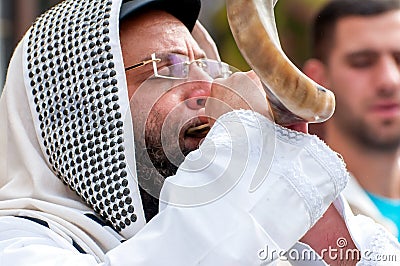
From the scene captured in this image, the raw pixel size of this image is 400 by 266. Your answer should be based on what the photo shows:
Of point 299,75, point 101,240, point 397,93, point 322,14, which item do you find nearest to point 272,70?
point 299,75

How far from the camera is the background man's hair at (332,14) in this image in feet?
17.4

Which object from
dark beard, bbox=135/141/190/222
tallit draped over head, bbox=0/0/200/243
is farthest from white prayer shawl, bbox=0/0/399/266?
dark beard, bbox=135/141/190/222

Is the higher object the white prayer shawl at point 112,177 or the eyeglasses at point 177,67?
the eyeglasses at point 177,67

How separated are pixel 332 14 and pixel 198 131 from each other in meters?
2.30

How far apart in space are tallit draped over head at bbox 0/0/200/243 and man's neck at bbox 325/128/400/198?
6.50 ft

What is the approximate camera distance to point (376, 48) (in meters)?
5.19

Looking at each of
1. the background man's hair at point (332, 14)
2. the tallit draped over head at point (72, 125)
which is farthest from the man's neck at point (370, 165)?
the tallit draped over head at point (72, 125)

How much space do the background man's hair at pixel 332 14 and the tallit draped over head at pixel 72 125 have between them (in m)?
1.94

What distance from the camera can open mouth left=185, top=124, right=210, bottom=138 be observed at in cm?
335

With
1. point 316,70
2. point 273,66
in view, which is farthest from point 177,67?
point 316,70

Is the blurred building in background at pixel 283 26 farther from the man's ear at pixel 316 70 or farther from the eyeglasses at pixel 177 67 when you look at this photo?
the eyeglasses at pixel 177 67

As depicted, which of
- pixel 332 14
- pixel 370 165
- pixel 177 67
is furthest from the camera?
pixel 332 14

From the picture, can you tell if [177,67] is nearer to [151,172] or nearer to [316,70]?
[151,172]

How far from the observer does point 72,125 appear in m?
3.43
